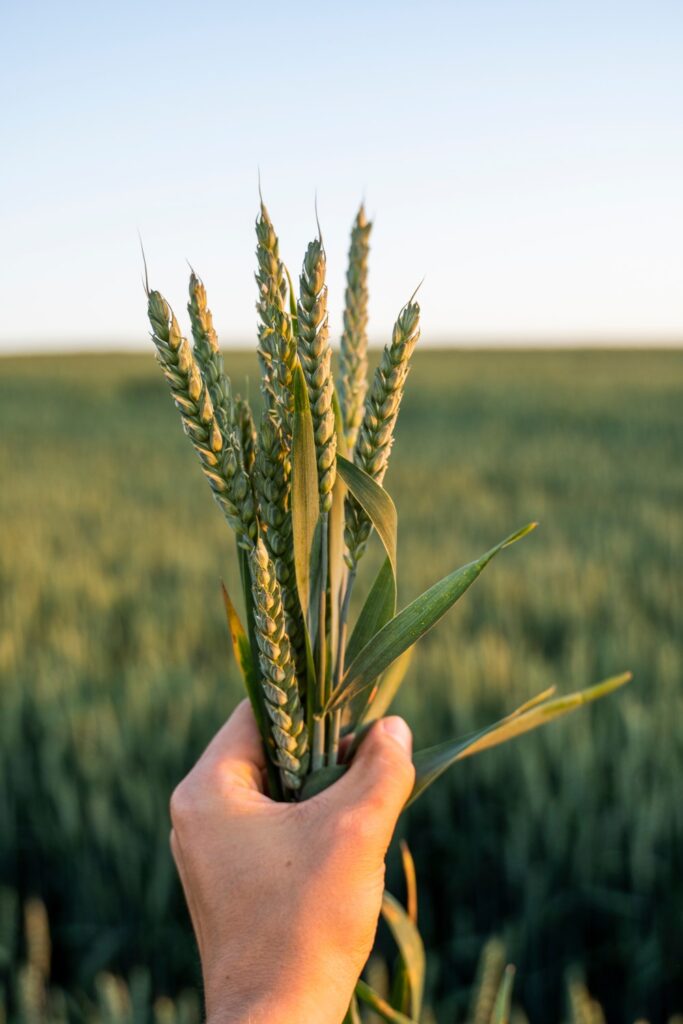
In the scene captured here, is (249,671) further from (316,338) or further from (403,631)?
(316,338)

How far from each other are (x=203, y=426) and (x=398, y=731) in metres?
0.34

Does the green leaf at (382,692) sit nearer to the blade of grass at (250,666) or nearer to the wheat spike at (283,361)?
the blade of grass at (250,666)

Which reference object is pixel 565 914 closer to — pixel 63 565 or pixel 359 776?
pixel 359 776

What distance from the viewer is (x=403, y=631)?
2.34 ft

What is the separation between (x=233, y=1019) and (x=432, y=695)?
2.08 meters

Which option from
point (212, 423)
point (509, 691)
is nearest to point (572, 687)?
point (509, 691)

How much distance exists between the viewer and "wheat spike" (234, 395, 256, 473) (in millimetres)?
676

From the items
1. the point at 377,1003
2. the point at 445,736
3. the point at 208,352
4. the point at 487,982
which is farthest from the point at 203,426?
the point at 445,736

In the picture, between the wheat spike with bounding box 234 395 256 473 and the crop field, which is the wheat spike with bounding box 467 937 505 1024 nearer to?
the crop field

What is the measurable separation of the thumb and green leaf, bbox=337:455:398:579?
181mm

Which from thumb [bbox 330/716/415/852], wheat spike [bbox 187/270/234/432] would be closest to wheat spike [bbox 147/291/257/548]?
wheat spike [bbox 187/270/234/432]

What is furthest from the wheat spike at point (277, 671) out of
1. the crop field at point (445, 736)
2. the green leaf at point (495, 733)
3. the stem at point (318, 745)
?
the crop field at point (445, 736)

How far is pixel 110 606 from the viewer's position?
381 centimetres

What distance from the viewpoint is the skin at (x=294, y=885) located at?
0.70 metres
